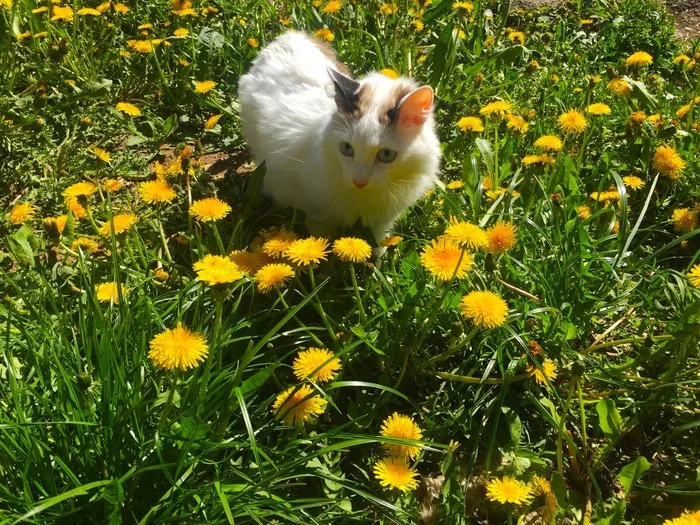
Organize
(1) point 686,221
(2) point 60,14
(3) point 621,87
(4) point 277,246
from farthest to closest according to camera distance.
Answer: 1. (2) point 60,14
2. (3) point 621,87
3. (1) point 686,221
4. (4) point 277,246

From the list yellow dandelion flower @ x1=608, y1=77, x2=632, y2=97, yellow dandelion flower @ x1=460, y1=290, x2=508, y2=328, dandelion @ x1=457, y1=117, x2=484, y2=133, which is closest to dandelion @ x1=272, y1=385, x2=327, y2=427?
yellow dandelion flower @ x1=460, y1=290, x2=508, y2=328

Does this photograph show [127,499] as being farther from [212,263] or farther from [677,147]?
[677,147]

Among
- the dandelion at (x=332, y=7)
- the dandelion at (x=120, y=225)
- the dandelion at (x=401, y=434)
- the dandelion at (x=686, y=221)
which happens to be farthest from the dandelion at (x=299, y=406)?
the dandelion at (x=332, y=7)

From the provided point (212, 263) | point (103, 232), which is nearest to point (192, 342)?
point (212, 263)

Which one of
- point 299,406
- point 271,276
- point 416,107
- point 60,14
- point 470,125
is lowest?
Result: point 299,406

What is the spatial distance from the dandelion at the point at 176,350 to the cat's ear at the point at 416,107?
3.53ft

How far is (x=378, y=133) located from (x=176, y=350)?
105 cm

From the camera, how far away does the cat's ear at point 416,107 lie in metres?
1.84

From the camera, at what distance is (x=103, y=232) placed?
66.3 inches

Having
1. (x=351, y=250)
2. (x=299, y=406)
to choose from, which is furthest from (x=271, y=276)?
(x=299, y=406)

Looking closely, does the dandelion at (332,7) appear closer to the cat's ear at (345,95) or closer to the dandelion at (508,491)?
the cat's ear at (345,95)

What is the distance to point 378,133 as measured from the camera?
188 centimetres

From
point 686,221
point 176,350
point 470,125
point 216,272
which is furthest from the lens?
point 470,125

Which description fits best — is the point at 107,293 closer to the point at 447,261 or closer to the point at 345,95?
the point at 447,261
